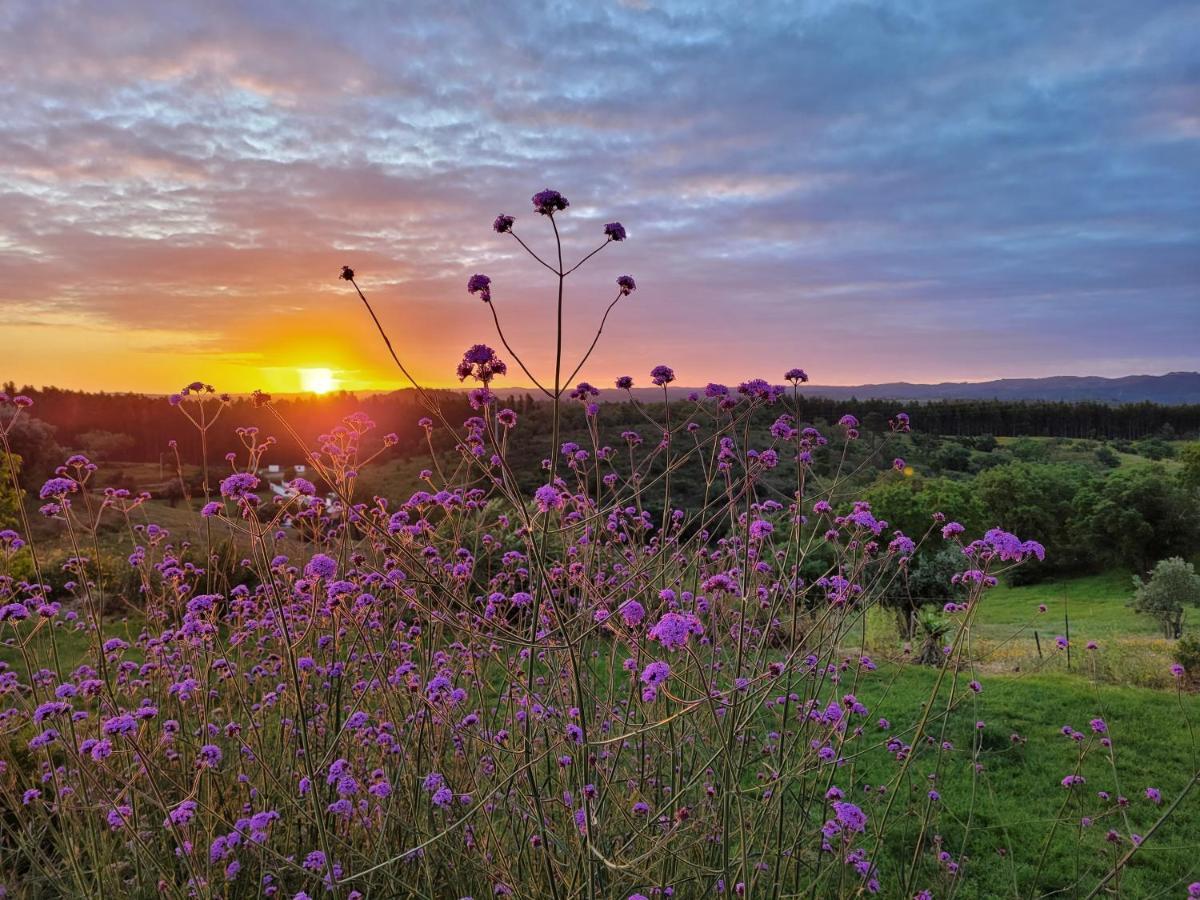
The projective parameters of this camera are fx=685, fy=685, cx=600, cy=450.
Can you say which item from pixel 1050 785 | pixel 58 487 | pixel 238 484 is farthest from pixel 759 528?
pixel 1050 785

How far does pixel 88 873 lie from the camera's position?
386cm

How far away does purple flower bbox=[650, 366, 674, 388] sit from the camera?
→ 3212 mm

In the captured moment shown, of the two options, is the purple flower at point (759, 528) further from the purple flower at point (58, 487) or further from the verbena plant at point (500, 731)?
the purple flower at point (58, 487)

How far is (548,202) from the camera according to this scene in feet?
7.64

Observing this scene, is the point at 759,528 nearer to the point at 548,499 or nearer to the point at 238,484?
the point at 548,499

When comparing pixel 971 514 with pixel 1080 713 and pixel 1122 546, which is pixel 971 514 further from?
pixel 1122 546

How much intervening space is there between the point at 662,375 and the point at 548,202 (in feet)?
3.70

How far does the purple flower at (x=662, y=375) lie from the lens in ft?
10.5

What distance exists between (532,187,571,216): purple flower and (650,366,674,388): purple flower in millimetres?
1082

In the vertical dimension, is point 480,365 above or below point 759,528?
above

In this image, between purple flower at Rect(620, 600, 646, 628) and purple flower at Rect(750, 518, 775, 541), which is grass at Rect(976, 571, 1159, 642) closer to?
purple flower at Rect(750, 518, 775, 541)

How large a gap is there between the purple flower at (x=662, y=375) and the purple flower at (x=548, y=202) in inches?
42.6

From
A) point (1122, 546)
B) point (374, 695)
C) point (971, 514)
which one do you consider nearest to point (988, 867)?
point (374, 695)

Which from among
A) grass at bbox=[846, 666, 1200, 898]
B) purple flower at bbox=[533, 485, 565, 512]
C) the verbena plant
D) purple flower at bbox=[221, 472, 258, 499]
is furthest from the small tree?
purple flower at bbox=[221, 472, 258, 499]
